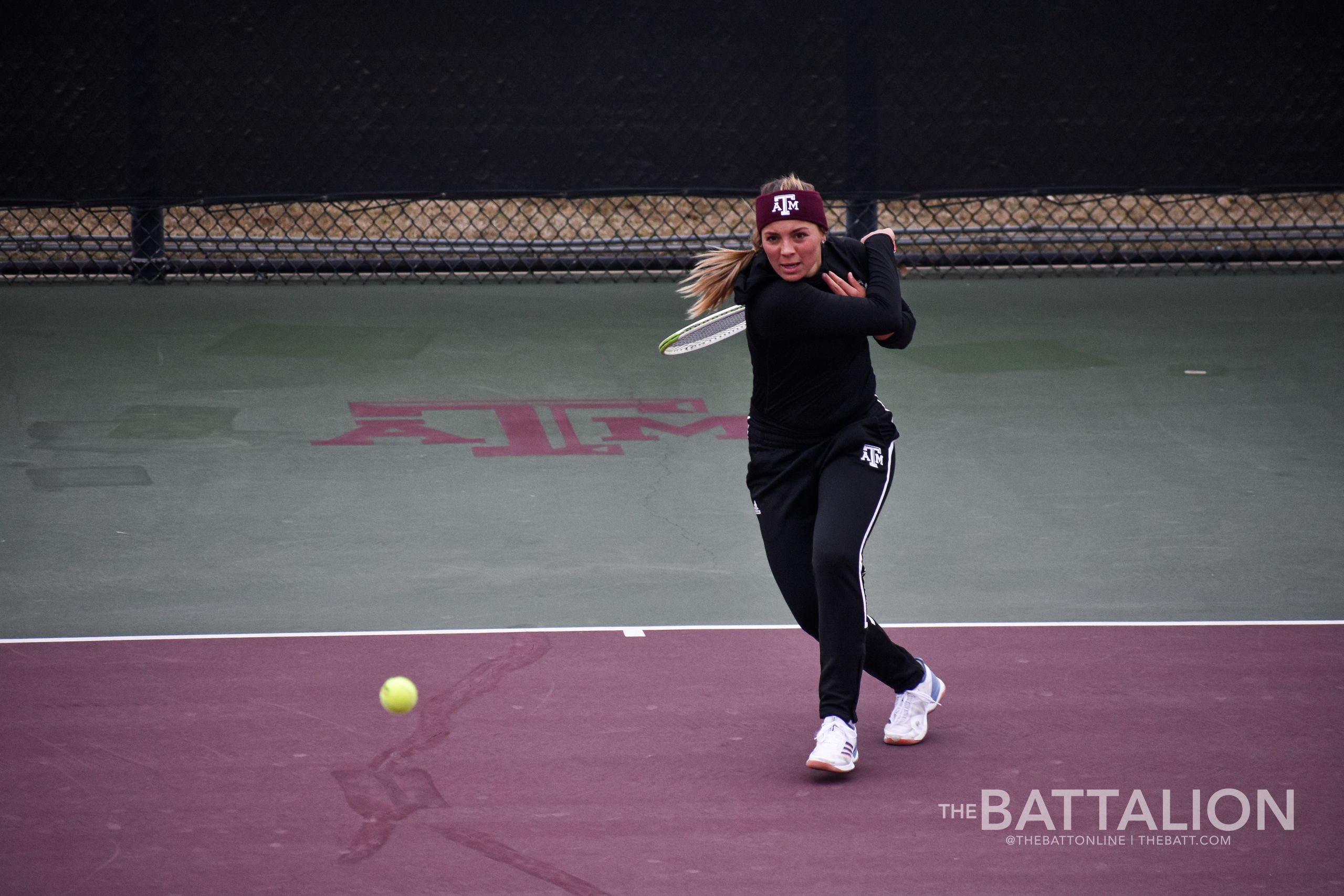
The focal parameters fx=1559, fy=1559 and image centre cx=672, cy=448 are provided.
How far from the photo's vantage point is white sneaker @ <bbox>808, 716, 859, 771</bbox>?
4.03m

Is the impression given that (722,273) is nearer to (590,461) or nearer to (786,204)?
(786,204)

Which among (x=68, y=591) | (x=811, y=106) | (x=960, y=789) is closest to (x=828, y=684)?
(x=960, y=789)

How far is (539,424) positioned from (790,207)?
375cm

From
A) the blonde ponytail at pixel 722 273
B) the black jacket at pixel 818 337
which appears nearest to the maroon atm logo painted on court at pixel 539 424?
the blonde ponytail at pixel 722 273

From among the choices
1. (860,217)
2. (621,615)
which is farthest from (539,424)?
(860,217)

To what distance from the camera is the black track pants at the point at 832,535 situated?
4.04 metres

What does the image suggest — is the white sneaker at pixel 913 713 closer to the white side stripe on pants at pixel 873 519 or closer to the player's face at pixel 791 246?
the white side stripe on pants at pixel 873 519

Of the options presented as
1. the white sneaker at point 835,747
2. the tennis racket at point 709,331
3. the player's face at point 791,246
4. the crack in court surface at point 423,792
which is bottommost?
the crack in court surface at point 423,792

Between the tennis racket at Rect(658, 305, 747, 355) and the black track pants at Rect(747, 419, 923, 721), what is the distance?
413 millimetres

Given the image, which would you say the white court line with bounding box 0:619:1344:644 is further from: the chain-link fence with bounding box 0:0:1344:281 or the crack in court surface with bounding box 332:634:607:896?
the chain-link fence with bounding box 0:0:1344:281

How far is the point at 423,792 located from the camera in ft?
13.1

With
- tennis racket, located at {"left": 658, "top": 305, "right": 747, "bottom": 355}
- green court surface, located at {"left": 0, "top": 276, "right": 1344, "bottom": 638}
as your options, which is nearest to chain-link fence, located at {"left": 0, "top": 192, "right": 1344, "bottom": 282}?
green court surface, located at {"left": 0, "top": 276, "right": 1344, "bottom": 638}

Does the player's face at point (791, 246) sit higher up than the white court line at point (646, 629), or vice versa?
the player's face at point (791, 246)

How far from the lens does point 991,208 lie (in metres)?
11.4
